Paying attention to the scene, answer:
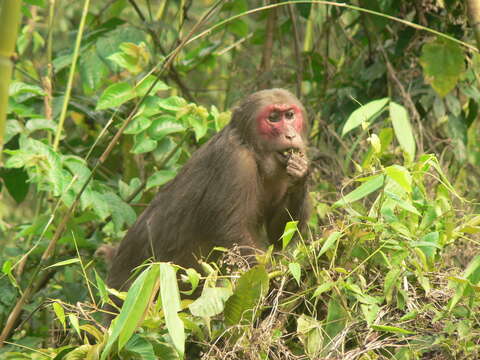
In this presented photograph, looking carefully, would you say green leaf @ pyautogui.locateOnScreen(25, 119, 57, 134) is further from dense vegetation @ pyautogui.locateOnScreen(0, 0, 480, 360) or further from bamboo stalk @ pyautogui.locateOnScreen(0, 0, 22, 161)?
bamboo stalk @ pyautogui.locateOnScreen(0, 0, 22, 161)

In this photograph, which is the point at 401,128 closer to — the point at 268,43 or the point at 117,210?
the point at 117,210

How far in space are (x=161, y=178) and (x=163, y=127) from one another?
39 cm

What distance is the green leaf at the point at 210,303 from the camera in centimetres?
284

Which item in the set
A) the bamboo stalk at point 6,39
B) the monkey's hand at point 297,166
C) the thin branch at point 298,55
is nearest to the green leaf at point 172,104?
the monkey's hand at point 297,166

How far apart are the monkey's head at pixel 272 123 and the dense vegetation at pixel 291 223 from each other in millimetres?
314

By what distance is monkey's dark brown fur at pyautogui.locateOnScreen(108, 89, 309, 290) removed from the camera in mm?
4418

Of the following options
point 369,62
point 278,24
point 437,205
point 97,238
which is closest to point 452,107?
point 369,62

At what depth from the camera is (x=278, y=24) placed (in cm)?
659

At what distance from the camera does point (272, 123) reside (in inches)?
177

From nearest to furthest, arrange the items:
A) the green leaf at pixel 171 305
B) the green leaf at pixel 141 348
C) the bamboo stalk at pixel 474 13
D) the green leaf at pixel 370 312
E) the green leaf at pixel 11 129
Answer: the green leaf at pixel 171 305 < the green leaf at pixel 141 348 < the green leaf at pixel 370 312 < the bamboo stalk at pixel 474 13 < the green leaf at pixel 11 129

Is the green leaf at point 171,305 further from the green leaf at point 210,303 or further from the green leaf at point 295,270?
the green leaf at point 295,270

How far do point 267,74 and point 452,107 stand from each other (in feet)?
4.77

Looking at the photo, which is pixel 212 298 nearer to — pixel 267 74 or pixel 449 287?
pixel 449 287

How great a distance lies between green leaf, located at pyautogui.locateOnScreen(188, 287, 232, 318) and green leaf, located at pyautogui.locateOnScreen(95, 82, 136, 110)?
1.92 meters
